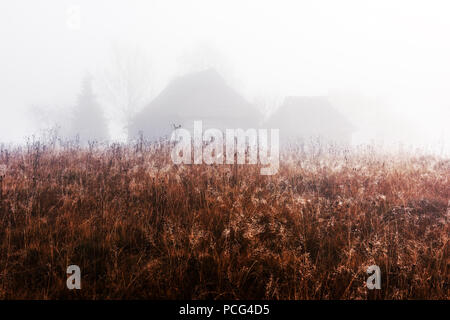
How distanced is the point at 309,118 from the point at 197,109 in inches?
616

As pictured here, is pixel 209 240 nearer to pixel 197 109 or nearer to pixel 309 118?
pixel 197 109

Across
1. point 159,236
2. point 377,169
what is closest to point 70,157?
point 159,236

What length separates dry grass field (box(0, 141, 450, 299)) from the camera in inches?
72.1

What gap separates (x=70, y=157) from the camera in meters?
5.87

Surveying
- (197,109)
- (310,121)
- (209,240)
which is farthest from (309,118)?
(209,240)

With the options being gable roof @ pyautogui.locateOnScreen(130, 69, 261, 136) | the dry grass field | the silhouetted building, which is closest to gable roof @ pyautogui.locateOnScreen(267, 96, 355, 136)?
the silhouetted building

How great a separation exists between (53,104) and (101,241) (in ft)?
248

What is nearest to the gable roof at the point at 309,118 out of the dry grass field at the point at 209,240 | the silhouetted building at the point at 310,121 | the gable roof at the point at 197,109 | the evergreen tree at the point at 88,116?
the silhouetted building at the point at 310,121

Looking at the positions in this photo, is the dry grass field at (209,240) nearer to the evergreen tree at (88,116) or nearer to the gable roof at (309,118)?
the gable roof at (309,118)

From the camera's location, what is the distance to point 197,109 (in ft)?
91.4

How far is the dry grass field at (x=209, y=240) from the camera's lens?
1832 mm

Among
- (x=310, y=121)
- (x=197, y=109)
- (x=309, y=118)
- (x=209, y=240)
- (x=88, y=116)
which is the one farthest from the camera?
(x=88, y=116)

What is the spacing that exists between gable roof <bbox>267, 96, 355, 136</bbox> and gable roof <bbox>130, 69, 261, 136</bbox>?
7.13 meters
